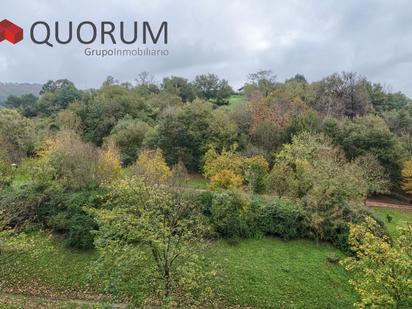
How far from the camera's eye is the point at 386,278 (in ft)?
40.7

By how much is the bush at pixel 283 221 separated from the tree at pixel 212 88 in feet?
191

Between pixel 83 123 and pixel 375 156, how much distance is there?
143ft

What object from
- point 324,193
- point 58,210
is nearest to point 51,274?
point 58,210

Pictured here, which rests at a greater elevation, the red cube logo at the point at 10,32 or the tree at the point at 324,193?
the red cube logo at the point at 10,32

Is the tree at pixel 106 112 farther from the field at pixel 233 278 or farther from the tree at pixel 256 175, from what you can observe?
the field at pixel 233 278

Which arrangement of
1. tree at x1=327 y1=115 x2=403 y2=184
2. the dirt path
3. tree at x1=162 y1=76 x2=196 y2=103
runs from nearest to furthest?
the dirt path
tree at x1=327 y1=115 x2=403 y2=184
tree at x1=162 y1=76 x2=196 y2=103

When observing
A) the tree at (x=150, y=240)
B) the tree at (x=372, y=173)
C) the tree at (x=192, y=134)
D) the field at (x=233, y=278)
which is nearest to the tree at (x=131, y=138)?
the tree at (x=192, y=134)

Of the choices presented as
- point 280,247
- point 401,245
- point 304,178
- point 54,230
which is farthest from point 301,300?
point 54,230

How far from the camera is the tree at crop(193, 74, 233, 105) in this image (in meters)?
81.8

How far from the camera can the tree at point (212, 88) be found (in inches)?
3219

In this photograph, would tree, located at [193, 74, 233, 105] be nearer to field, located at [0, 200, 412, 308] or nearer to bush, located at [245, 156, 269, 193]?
bush, located at [245, 156, 269, 193]

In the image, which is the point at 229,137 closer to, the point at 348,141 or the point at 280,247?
the point at 348,141

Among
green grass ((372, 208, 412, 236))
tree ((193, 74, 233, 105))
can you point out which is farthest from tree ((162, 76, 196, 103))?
green grass ((372, 208, 412, 236))

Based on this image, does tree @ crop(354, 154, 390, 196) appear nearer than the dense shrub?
No
